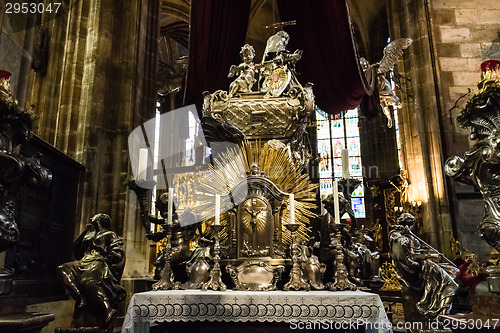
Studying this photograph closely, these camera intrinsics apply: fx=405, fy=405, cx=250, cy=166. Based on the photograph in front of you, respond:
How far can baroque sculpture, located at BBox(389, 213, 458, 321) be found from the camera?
3.17m

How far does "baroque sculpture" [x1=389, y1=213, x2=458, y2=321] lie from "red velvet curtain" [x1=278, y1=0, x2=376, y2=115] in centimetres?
256

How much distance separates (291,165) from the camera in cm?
421

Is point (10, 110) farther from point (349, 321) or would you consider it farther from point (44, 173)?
point (349, 321)

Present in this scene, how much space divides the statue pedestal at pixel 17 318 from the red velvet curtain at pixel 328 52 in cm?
458

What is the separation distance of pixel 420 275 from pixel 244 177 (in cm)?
177

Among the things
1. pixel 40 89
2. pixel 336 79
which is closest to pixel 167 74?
pixel 40 89

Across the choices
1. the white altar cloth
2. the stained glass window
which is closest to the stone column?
the white altar cloth

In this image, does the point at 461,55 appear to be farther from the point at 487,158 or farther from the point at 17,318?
the point at 17,318

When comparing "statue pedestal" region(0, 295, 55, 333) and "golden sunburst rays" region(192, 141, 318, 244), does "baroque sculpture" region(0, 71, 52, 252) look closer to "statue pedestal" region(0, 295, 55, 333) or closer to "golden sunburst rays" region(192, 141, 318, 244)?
"statue pedestal" region(0, 295, 55, 333)

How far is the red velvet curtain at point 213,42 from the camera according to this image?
19.3 feet

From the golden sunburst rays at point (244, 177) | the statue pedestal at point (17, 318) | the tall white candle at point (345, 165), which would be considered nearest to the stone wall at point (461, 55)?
the golden sunburst rays at point (244, 177)

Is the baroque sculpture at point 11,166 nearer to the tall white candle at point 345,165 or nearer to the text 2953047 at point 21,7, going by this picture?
the tall white candle at point 345,165

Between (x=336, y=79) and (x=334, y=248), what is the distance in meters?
2.96

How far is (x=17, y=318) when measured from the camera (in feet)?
7.12
